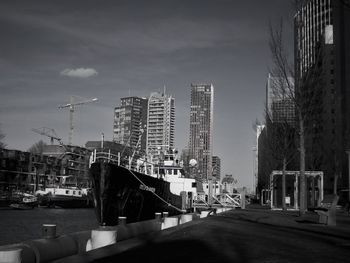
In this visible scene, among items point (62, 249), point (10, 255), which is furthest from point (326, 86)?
point (10, 255)

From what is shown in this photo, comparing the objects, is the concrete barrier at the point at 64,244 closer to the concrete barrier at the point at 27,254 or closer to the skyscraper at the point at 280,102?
the concrete barrier at the point at 27,254

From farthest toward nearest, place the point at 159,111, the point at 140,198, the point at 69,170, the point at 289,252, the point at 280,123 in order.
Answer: the point at 69,170
the point at 159,111
the point at 280,123
the point at 140,198
the point at 289,252

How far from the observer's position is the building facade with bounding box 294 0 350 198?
3247 centimetres

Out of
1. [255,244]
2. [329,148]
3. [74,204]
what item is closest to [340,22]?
[329,148]

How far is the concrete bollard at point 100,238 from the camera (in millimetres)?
12500

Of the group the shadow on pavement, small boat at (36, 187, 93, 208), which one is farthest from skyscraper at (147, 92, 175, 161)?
the shadow on pavement

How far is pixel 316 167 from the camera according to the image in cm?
7325

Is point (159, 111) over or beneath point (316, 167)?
over

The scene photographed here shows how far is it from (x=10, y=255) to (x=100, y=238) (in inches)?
213

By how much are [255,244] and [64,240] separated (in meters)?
5.03

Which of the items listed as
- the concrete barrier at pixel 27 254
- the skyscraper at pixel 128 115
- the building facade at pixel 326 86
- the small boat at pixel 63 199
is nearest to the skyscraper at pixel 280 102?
the building facade at pixel 326 86

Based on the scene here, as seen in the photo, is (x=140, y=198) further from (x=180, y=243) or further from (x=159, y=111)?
(x=159, y=111)

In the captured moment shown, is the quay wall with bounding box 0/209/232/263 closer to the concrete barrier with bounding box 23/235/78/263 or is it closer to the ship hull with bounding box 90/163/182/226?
the concrete barrier with bounding box 23/235/78/263

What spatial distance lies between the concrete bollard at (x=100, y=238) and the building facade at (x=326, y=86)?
9.87 metres
